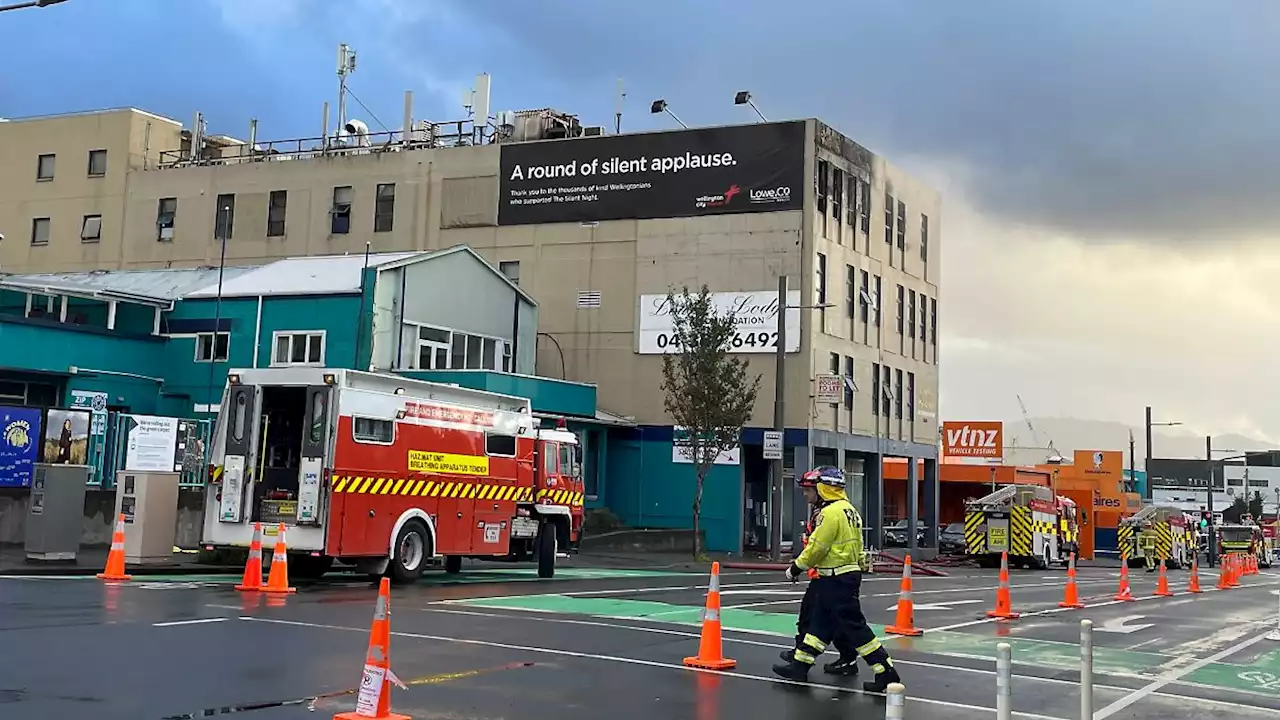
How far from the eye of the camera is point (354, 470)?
63.9 ft

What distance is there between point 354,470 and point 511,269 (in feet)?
91.4

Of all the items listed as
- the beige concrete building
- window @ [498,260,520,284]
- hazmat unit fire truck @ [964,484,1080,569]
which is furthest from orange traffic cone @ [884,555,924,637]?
window @ [498,260,520,284]

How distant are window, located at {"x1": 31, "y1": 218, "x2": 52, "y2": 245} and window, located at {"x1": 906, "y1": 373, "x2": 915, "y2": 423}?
127 ft

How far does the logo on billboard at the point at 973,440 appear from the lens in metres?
56.8

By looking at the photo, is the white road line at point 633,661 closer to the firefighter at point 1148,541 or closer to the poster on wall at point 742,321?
the poster on wall at point 742,321

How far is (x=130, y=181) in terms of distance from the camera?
5428 centimetres

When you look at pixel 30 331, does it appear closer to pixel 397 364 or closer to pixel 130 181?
pixel 397 364

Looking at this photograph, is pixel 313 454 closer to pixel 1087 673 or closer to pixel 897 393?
pixel 1087 673

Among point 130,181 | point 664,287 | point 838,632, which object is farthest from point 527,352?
point 838,632

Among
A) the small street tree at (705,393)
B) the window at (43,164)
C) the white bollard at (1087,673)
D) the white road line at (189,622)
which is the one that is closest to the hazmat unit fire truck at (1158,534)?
the small street tree at (705,393)

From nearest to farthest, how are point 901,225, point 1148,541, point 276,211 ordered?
point 901,225, point 276,211, point 1148,541

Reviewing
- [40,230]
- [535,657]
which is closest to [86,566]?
[535,657]

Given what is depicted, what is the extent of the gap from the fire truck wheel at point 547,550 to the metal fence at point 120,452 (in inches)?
283

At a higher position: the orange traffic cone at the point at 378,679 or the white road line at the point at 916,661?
the orange traffic cone at the point at 378,679
